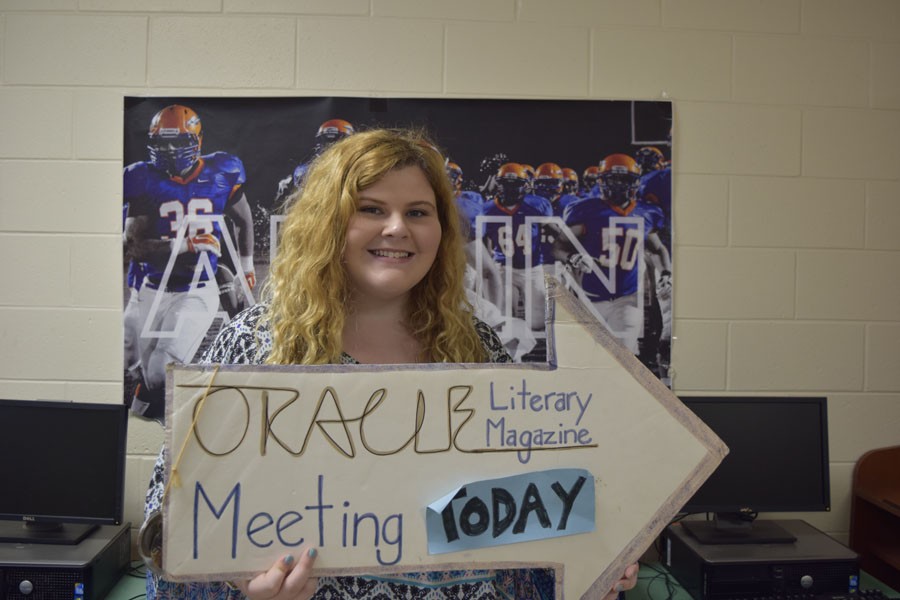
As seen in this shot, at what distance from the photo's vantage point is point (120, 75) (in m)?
1.67

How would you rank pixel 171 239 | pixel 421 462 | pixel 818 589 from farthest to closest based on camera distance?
pixel 171 239 < pixel 818 589 < pixel 421 462

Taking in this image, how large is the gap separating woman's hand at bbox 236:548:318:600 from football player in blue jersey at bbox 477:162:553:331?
1063mm

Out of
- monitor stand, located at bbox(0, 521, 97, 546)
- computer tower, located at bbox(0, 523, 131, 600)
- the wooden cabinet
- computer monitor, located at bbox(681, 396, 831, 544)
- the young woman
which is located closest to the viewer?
the young woman

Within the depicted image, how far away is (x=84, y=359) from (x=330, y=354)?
120 cm

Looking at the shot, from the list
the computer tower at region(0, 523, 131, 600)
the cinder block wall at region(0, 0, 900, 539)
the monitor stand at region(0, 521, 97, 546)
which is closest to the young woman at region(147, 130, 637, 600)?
the computer tower at region(0, 523, 131, 600)

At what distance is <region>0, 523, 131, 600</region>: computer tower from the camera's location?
1.29 m

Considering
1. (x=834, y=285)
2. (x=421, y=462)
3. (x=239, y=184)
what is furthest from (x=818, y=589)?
(x=239, y=184)

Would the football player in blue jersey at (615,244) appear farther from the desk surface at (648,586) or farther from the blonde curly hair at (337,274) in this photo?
the blonde curly hair at (337,274)

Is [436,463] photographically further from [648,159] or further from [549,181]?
[648,159]

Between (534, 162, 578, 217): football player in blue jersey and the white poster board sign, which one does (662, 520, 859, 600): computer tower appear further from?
(534, 162, 578, 217): football player in blue jersey

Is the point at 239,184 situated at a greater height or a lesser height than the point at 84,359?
greater

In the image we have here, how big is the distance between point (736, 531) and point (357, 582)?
1.14 m

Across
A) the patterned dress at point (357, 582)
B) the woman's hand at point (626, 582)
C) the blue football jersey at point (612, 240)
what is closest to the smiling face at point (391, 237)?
the patterned dress at point (357, 582)

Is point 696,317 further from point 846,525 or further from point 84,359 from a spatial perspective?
point 84,359
